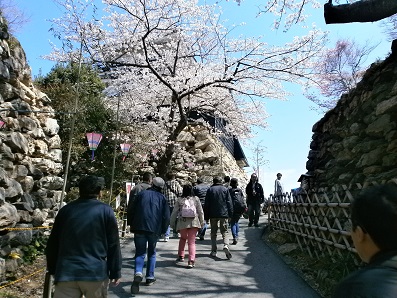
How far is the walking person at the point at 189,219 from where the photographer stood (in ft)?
21.6

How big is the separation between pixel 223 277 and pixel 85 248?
3.51 metres

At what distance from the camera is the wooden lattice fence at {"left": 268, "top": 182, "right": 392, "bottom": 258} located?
217 inches

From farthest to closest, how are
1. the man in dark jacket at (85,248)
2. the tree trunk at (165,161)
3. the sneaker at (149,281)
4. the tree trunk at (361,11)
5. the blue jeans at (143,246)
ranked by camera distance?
the tree trunk at (165,161) → the sneaker at (149,281) → the blue jeans at (143,246) → the tree trunk at (361,11) → the man in dark jacket at (85,248)

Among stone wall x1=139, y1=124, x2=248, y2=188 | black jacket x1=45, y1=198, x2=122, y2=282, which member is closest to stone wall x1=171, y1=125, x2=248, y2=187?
stone wall x1=139, y1=124, x2=248, y2=188

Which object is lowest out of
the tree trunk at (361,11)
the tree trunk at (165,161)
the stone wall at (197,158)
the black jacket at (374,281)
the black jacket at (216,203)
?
the black jacket at (374,281)

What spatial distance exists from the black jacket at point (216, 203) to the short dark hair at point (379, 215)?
19.6 feet

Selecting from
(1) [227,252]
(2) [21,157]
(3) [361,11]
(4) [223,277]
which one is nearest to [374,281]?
(3) [361,11]

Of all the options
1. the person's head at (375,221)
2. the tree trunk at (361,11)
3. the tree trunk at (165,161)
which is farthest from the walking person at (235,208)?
the person's head at (375,221)

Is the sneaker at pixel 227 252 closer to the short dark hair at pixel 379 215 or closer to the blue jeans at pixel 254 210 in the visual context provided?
the blue jeans at pixel 254 210

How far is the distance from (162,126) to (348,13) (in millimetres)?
12649

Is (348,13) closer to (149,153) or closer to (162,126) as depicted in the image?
(162,126)

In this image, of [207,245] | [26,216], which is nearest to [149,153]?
[207,245]

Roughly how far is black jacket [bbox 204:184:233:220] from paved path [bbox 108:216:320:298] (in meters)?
0.87

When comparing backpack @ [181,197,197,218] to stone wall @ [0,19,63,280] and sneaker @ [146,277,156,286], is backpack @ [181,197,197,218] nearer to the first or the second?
sneaker @ [146,277,156,286]
